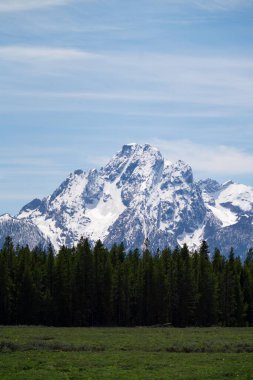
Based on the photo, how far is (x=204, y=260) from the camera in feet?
432

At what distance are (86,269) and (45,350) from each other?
203 feet

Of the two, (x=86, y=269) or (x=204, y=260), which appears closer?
(x=86, y=269)

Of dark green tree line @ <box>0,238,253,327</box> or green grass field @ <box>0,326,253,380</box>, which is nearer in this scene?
green grass field @ <box>0,326,253,380</box>

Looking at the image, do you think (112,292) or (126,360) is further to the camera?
(112,292)

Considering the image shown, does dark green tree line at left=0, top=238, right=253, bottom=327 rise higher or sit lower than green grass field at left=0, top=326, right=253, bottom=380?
higher

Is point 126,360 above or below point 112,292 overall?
below

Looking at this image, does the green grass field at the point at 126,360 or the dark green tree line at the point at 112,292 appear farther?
the dark green tree line at the point at 112,292

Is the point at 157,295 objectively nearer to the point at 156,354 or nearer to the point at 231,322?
the point at 231,322

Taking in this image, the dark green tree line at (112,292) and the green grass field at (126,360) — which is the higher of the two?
the dark green tree line at (112,292)

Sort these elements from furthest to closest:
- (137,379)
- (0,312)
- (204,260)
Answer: (204,260), (0,312), (137,379)

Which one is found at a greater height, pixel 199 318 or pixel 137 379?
pixel 199 318

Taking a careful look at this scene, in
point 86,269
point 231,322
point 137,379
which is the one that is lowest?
point 137,379

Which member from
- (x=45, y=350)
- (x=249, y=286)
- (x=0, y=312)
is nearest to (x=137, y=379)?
(x=45, y=350)

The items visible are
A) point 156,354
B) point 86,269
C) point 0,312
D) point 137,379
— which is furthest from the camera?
point 86,269
